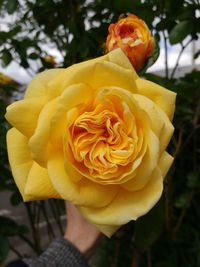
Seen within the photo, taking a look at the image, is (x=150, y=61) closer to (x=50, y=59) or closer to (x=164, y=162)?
(x=164, y=162)

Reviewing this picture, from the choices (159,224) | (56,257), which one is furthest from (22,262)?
(159,224)

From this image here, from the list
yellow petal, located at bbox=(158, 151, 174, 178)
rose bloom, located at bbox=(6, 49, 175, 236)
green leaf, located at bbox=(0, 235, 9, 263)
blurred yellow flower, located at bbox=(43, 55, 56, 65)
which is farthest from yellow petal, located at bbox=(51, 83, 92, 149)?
blurred yellow flower, located at bbox=(43, 55, 56, 65)

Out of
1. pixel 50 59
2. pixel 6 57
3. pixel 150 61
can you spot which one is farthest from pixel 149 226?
pixel 50 59

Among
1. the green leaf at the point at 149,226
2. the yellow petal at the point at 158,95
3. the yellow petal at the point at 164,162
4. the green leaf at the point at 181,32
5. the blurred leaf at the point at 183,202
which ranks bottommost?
the blurred leaf at the point at 183,202

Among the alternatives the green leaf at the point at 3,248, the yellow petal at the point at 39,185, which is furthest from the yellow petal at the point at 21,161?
the green leaf at the point at 3,248

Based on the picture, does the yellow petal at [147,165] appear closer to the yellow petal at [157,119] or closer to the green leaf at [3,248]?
the yellow petal at [157,119]

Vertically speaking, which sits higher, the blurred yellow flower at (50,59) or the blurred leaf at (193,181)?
the blurred yellow flower at (50,59)
